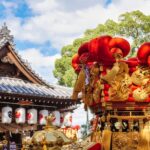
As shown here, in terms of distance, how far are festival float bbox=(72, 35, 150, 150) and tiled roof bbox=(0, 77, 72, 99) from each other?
558 inches

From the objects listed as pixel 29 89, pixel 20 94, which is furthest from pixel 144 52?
pixel 29 89

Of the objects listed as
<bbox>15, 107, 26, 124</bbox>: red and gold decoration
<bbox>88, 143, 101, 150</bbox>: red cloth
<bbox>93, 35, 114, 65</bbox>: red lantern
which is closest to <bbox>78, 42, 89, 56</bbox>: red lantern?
<bbox>93, 35, 114, 65</bbox>: red lantern

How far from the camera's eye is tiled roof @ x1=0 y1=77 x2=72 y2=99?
2075 cm

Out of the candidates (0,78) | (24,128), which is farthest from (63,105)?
(0,78)

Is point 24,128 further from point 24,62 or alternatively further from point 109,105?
point 109,105

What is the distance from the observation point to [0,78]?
23.0m

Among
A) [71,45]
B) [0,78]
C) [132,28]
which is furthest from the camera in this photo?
[71,45]

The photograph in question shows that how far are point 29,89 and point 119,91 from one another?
16693mm

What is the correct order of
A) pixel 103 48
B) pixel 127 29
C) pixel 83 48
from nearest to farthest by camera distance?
1. pixel 103 48
2. pixel 83 48
3. pixel 127 29

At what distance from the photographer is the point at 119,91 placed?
589 centimetres

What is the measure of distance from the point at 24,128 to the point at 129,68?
674 inches

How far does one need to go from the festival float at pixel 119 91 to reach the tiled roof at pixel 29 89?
14162 millimetres

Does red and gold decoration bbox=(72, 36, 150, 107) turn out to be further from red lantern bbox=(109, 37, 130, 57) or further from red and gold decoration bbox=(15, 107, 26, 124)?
red and gold decoration bbox=(15, 107, 26, 124)

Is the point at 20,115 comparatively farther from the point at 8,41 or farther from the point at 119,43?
the point at 119,43
